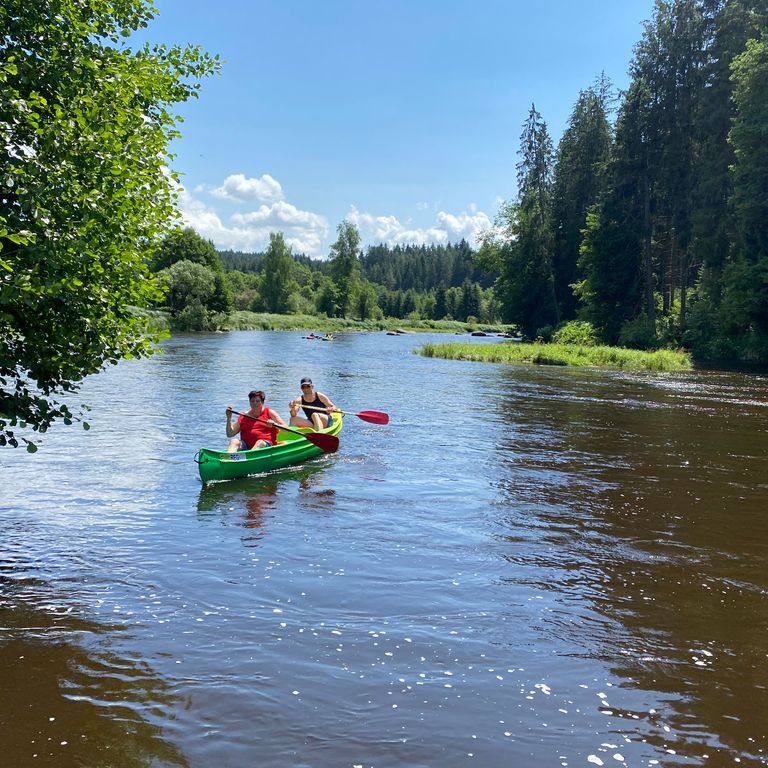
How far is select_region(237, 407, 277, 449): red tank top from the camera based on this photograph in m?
12.5

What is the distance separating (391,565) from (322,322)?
87.1 m

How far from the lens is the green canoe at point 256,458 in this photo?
427 inches

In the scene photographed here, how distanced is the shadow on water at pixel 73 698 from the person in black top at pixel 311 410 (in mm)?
8765

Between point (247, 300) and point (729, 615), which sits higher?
point (247, 300)

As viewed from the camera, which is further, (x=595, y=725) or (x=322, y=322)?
(x=322, y=322)

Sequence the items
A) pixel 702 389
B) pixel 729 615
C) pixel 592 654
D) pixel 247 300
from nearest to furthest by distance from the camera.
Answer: pixel 592 654
pixel 729 615
pixel 702 389
pixel 247 300

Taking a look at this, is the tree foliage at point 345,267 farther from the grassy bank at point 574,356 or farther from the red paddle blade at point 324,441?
the red paddle blade at point 324,441

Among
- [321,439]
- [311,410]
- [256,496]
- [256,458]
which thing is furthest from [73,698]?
[311,410]

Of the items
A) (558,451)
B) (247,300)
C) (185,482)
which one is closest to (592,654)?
(185,482)

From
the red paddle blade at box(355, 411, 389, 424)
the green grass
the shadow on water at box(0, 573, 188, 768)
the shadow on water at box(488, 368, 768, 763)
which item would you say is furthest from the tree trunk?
the green grass

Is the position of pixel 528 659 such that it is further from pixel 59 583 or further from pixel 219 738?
pixel 59 583

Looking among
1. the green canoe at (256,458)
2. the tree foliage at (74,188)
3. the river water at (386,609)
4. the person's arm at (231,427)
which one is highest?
the tree foliage at (74,188)

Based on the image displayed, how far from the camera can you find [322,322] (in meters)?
93.7

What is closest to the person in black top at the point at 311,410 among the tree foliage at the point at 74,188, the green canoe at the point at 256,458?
the green canoe at the point at 256,458
